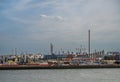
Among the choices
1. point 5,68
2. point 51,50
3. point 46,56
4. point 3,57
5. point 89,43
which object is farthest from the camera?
point 46,56

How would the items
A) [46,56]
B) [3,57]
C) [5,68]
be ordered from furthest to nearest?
1. [46,56]
2. [3,57]
3. [5,68]

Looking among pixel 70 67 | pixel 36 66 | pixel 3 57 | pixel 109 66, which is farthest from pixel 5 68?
pixel 3 57

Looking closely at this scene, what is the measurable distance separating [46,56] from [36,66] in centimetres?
6694

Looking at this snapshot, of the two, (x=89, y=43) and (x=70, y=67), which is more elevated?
(x=89, y=43)

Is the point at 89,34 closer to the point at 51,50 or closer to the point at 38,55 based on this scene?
the point at 51,50

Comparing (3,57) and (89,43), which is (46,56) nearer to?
(3,57)

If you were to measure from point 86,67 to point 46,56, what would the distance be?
66.2 meters

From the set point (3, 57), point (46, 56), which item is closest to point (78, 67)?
point (3, 57)

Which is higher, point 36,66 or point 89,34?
point 89,34

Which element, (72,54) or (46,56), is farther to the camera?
(46,56)

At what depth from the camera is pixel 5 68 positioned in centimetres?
8612

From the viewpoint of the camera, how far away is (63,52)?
490 ft

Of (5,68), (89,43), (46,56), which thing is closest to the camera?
(5,68)

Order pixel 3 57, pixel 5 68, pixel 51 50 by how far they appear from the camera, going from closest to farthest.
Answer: pixel 5 68 → pixel 3 57 → pixel 51 50
